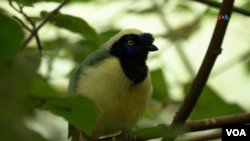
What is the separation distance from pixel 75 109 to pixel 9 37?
0.23 metres

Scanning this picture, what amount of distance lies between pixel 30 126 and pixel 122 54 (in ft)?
4.18

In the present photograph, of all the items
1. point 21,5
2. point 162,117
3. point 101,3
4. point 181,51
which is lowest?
point 162,117

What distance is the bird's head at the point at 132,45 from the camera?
1.58 metres

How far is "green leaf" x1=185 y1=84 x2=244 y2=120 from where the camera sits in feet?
3.88

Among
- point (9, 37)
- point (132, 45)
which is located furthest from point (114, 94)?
point (9, 37)

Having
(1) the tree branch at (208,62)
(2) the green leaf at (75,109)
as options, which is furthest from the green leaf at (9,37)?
(1) the tree branch at (208,62)

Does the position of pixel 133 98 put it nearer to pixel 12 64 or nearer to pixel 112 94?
pixel 112 94

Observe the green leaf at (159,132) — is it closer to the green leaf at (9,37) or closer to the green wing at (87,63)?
the green leaf at (9,37)

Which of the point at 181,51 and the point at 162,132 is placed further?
the point at 181,51

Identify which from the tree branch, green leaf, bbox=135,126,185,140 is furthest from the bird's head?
green leaf, bbox=135,126,185,140

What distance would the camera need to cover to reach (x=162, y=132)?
0.64 m

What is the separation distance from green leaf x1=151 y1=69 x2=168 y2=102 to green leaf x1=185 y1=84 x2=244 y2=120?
187mm

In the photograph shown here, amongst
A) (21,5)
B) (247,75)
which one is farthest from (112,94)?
(247,75)

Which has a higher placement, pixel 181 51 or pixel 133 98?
pixel 181 51
